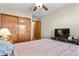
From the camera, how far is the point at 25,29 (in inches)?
165

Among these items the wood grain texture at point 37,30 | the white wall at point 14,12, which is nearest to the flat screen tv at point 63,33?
the wood grain texture at point 37,30

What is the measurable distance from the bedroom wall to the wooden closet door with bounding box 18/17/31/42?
0.73 metres

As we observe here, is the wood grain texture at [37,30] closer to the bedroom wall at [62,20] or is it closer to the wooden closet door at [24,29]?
the bedroom wall at [62,20]

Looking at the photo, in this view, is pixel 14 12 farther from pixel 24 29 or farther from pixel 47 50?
pixel 47 50

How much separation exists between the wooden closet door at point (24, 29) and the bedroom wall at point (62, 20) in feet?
2.41

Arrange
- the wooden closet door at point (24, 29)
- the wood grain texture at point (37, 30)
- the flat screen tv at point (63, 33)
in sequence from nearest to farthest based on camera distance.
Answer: the flat screen tv at point (63, 33), the wooden closet door at point (24, 29), the wood grain texture at point (37, 30)

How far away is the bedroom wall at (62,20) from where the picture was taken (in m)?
3.46

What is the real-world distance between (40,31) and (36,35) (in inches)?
13.9

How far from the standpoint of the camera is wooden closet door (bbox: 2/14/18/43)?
340 cm

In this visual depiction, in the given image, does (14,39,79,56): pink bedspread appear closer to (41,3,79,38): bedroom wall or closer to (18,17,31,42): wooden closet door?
(41,3,79,38): bedroom wall

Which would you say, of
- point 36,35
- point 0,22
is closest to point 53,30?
point 36,35

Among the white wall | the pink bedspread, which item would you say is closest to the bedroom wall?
the white wall

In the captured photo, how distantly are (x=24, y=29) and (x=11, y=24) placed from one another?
2.42ft

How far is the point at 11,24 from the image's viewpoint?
11.8 ft
